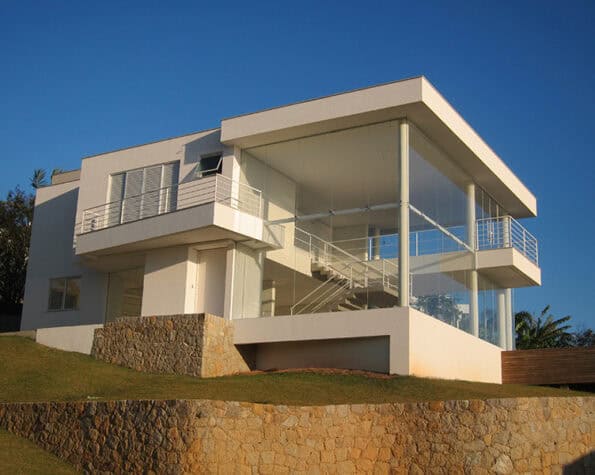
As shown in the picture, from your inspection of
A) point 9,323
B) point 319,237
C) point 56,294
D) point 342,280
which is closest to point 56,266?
point 56,294

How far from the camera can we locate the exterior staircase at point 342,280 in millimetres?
26266

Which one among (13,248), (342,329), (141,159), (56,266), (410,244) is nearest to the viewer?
(342,329)

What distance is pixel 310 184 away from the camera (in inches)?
1136

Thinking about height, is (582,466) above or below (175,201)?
below

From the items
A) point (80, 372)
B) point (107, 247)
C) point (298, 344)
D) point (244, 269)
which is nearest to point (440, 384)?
point (298, 344)

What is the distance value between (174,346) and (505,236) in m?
13.4

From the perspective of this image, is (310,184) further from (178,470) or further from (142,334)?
(178,470)

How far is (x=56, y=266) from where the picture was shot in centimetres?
3278

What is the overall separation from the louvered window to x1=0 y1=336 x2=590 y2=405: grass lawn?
648cm

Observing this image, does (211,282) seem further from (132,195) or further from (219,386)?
(219,386)

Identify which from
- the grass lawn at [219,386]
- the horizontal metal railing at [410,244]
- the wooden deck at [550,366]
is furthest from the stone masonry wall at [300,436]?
the wooden deck at [550,366]

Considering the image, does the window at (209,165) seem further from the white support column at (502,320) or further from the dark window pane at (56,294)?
the white support column at (502,320)

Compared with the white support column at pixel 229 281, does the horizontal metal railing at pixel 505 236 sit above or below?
above

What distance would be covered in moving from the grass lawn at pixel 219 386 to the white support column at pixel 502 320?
7.93 m
